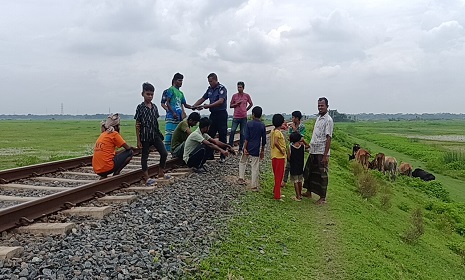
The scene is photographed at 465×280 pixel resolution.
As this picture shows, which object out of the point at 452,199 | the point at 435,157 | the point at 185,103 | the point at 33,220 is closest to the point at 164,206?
the point at 33,220

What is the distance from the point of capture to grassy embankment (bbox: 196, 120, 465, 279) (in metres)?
4.71

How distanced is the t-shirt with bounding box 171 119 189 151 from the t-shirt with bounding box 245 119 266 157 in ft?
5.94

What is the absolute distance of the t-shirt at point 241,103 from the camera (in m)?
10.2

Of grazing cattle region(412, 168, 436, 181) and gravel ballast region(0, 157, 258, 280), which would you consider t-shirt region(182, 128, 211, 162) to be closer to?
gravel ballast region(0, 157, 258, 280)

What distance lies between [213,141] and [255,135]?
1144 mm

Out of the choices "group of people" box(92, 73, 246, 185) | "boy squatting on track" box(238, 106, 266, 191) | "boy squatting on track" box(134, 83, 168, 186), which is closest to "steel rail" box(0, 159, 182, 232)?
"group of people" box(92, 73, 246, 185)

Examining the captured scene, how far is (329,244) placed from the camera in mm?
5785

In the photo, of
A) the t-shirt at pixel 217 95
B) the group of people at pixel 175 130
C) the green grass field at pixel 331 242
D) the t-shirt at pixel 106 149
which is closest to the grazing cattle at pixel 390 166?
the green grass field at pixel 331 242

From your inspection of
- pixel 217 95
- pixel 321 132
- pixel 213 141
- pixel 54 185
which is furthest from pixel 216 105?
pixel 54 185

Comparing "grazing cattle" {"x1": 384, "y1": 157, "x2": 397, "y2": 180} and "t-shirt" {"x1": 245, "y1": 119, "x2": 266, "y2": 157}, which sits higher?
"t-shirt" {"x1": 245, "y1": 119, "x2": 266, "y2": 157}

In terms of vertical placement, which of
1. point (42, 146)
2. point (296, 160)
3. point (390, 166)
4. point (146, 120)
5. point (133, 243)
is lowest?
point (390, 166)

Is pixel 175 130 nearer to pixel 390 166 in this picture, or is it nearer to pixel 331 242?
pixel 331 242

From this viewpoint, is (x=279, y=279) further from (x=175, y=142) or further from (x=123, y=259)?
(x=175, y=142)

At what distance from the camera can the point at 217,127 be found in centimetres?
1004
